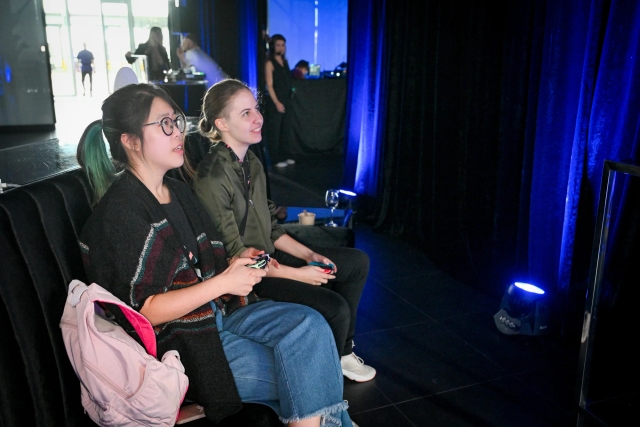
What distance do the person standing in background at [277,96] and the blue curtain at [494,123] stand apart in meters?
2.20

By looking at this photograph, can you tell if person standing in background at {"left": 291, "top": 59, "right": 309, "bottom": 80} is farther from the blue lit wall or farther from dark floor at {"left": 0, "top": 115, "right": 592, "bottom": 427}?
dark floor at {"left": 0, "top": 115, "right": 592, "bottom": 427}

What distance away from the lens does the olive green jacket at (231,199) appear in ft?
6.06

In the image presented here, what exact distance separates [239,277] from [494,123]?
2.13 meters

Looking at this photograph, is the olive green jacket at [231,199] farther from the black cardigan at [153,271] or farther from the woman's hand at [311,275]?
the black cardigan at [153,271]

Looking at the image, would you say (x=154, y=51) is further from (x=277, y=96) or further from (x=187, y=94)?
(x=277, y=96)

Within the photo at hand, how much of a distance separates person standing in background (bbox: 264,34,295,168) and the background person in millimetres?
4584

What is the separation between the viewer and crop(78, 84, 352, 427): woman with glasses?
1.31 metres

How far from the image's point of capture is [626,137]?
225 cm

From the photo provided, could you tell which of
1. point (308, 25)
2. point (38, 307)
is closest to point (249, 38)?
point (308, 25)

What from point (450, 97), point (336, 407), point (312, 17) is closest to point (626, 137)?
point (450, 97)

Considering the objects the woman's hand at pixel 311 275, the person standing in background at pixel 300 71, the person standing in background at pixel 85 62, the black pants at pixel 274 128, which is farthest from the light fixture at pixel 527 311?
the person standing in background at pixel 85 62

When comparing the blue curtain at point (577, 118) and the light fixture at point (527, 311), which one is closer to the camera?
the blue curtain at point (577, 118)

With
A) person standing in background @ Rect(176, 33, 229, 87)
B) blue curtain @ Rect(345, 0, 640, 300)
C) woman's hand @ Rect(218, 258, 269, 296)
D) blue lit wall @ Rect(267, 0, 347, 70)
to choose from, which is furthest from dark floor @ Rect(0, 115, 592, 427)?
blue lit wall @ Rect(267, 0, 347, 70)

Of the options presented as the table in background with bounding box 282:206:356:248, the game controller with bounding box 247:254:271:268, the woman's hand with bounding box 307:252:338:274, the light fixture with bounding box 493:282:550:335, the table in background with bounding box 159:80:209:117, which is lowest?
the light fixture with bounding box 493:282:550:335
